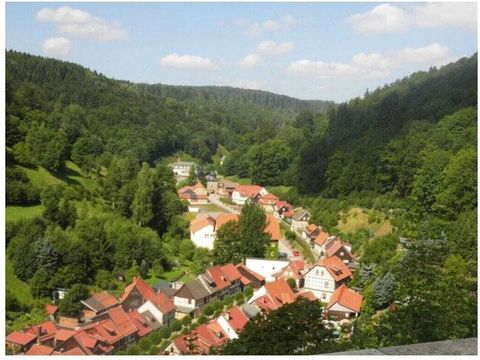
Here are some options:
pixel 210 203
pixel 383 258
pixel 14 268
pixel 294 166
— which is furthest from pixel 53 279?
pixel 294 166

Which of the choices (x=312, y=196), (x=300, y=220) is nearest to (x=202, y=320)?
(x=300, y=220)

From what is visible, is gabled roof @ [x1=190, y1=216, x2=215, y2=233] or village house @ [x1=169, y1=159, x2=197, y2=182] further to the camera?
village house @ [x1=169, y1=159, x2=197, y2=182]

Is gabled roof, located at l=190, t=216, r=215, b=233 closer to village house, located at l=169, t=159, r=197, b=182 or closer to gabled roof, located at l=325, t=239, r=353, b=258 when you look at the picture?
gabled roof, located at l=325, t=239, r=353, b=258

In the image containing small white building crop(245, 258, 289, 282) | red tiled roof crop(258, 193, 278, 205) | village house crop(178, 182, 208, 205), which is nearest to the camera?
small white building crop(245, 258, 289, 282)

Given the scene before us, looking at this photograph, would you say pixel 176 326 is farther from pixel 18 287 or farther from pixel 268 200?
pixel 268 200

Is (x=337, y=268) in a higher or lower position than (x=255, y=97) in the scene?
lower

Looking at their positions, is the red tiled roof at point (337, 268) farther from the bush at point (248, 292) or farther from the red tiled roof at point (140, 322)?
the red tiled roof at point (140, 322)

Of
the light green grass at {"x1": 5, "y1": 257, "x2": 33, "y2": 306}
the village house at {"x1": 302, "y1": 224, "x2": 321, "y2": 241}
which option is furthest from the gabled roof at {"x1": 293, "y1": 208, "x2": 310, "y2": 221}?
the light green grass at {"x1": 5, "y1": 257, "x2": 33, "y2": 306}
